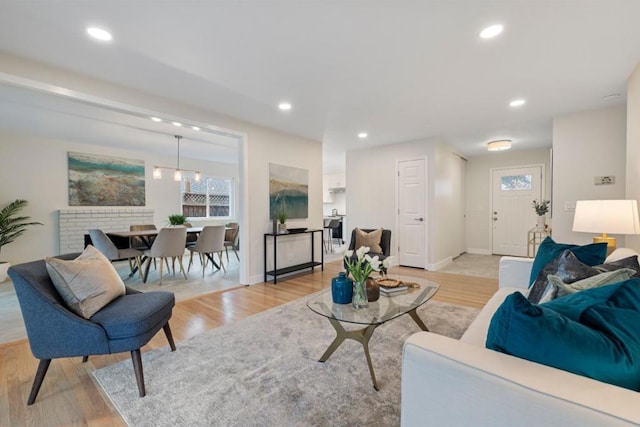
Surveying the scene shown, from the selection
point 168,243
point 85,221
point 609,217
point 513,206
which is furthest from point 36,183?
point 513,206

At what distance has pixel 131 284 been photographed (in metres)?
4.13

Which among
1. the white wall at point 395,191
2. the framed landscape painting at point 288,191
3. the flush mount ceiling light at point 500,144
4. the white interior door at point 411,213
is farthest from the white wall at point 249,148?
the flush mount ceiling light at point 500,144

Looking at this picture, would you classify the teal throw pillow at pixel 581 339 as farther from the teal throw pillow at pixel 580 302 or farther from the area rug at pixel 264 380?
the area rug at pixel 264 380

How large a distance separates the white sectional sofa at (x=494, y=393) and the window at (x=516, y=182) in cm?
675

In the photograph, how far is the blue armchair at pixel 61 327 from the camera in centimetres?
156

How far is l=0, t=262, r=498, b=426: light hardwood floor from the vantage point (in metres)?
1.54

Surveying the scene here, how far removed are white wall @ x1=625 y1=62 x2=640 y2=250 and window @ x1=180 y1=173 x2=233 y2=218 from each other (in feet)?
24.7

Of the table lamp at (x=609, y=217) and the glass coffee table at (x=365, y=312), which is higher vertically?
the table lamp at (x=609, y=217)

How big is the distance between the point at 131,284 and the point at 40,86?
2.76 m

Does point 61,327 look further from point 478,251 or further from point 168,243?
point 478,251

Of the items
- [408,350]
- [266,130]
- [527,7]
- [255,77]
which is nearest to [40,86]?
[255,77]

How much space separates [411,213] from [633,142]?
302 centimetres

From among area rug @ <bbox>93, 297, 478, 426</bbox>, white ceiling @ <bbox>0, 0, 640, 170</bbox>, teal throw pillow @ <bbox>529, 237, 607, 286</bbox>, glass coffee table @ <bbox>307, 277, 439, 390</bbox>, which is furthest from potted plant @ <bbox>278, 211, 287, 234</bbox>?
teal throw pillow @ <bbox>529, 237, 607, 286</bbox>

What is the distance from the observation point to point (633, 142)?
104 inches
